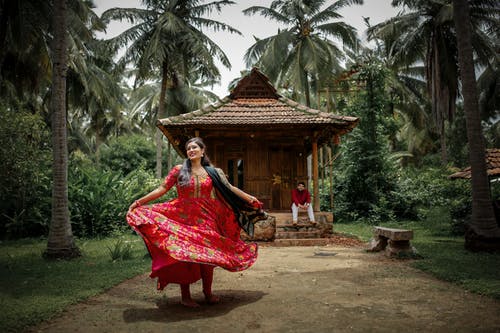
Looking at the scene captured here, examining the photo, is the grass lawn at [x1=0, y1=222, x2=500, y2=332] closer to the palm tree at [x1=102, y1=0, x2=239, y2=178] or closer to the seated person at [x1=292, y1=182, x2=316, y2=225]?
the seated person at [x1=292, y1=182, x2=316, y2=225]

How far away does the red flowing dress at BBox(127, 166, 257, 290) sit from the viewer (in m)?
3.80

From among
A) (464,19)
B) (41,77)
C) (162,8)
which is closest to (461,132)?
(464,19)

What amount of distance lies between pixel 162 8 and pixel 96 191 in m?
12.4

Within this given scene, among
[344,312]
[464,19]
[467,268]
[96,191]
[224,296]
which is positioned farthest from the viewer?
[96,191]

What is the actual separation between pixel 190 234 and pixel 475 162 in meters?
6.78

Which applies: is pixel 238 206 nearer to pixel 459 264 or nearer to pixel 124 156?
pixel 459 264

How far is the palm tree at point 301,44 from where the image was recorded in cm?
1898

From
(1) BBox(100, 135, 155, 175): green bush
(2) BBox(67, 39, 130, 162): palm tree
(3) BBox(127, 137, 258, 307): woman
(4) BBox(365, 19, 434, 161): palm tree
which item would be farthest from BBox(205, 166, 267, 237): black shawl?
(1) BBox(100, 135, 155, 175): green bush

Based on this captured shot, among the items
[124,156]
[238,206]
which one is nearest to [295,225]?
[238,206]

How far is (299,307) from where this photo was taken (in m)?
4.02

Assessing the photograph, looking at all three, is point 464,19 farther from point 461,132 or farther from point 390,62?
point 461,132

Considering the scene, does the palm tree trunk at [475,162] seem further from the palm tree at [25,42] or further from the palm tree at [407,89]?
the palm tree at [407,89]

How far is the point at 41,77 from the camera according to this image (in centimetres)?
1504

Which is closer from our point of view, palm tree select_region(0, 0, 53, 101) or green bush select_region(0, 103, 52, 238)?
green bush select_region(0, 103, 52, 238)
